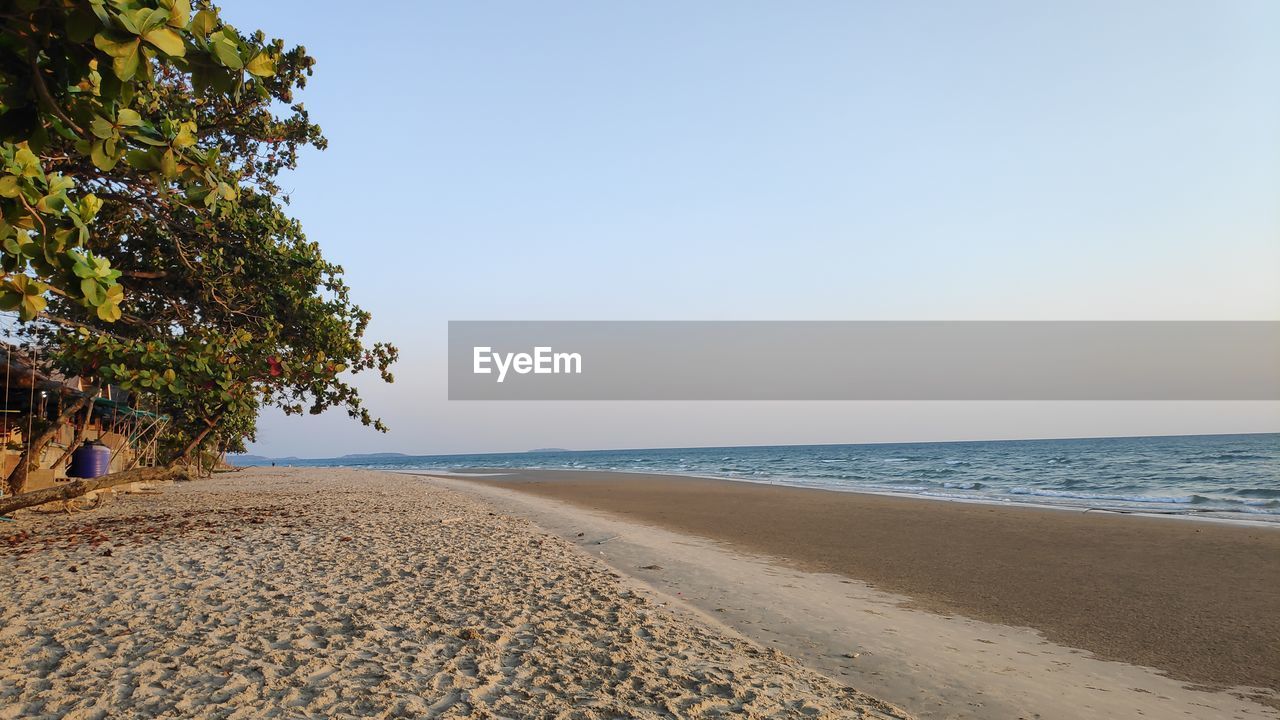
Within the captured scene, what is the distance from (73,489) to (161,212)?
5.61m

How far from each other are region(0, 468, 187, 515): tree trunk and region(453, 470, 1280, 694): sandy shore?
11049 millimetres

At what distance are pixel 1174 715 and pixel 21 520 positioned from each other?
1647 cm

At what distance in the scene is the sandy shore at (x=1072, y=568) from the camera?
22.4ft

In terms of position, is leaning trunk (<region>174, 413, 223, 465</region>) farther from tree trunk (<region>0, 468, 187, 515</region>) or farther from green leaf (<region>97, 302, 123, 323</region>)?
green leaf (<region>97, 302, 123, 323</region>)

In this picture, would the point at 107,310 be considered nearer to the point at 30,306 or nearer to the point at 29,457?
the point at 30,306

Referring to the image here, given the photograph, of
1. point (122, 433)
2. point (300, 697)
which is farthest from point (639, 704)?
point (122, 433)

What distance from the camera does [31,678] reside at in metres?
4.53

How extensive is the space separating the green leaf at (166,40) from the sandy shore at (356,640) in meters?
3.71

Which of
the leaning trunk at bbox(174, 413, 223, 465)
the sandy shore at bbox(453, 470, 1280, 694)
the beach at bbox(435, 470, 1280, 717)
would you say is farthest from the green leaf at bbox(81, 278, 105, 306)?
the leaning trunk at bbox(174, 413, 223, 465)

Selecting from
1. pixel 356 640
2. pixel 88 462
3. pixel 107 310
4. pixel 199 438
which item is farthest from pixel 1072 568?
pixel 199 438

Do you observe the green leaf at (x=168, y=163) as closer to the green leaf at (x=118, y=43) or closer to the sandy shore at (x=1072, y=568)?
the green leaf at (x=118, y=43)

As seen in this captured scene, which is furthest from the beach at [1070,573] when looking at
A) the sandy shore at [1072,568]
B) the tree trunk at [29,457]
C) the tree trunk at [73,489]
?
the tree trunk at [29,457]

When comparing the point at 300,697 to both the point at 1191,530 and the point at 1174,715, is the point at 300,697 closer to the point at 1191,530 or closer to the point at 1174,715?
the point at 1174,715

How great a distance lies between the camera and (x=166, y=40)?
2.50 m
